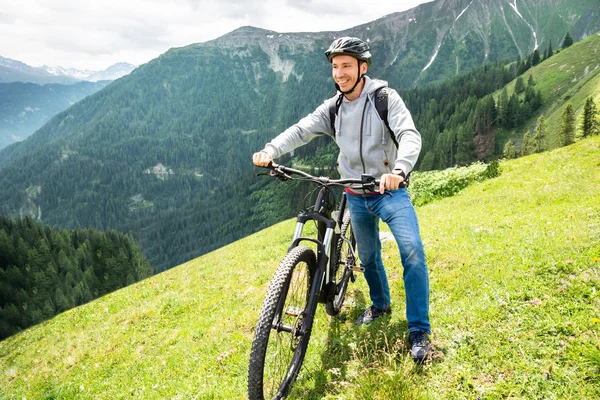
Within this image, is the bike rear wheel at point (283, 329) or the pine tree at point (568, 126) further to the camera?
the pine tree at point (568, 126)

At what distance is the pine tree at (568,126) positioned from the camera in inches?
3260

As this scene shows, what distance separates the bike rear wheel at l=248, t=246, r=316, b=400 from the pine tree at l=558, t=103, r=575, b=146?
333ft

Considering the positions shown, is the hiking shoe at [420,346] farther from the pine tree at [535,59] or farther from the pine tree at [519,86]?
the pine tree at [535,59]

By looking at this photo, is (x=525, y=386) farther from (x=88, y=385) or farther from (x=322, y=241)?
(x=88, y=385)

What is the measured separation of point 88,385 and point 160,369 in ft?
6.94

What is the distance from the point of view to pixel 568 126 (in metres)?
83.6

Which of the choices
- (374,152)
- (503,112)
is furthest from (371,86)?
(503,112)

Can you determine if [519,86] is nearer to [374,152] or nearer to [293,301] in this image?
[374,152]

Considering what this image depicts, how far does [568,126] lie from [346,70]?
103 m

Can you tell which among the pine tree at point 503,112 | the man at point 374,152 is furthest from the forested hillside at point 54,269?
the pine tree at point 503,112

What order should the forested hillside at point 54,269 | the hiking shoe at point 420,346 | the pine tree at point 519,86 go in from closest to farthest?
the hiking shoe at point 420,346
the forested hillside at point 54,269
the pine tree at point 519,86

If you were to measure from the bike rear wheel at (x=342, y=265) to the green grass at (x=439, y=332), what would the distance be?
478 mm

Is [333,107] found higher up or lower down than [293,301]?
higher up

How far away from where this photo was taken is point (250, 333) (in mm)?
7965
